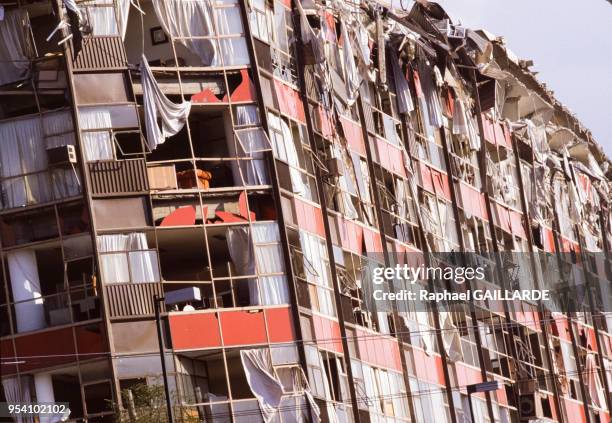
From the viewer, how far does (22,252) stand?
5056 centimetres

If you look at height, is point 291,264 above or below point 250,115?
below

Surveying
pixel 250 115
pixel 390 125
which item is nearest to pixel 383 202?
pixel 390 125

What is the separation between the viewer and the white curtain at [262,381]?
5072 cm

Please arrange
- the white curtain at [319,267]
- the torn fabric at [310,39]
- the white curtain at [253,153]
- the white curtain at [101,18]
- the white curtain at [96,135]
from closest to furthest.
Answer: the white curtain at [96,135]
the white curtain at [101,18]
the white curtain at [253,153]
the white curtain at [319,267]
the torn fabric at [310,39]

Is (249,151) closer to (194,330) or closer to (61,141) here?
(61,141)

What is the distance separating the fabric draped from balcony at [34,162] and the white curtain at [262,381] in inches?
268

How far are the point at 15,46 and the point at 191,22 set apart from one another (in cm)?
564

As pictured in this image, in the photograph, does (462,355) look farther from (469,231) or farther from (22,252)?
(22,252)

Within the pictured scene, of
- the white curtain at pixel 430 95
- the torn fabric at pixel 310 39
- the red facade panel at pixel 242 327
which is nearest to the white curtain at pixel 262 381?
the red facade panel at pixel 242 327

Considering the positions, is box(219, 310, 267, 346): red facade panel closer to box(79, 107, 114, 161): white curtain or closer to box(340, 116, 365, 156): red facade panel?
box(79, 107, 114, 161): white curtain

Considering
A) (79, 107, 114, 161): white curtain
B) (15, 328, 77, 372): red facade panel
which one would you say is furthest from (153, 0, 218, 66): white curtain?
(15, 328, 77, 372): red facade panel

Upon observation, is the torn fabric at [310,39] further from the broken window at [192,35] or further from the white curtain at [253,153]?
the white curtain at [253,153]

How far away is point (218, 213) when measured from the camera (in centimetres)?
5247

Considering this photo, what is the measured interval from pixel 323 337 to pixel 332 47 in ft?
36.5
